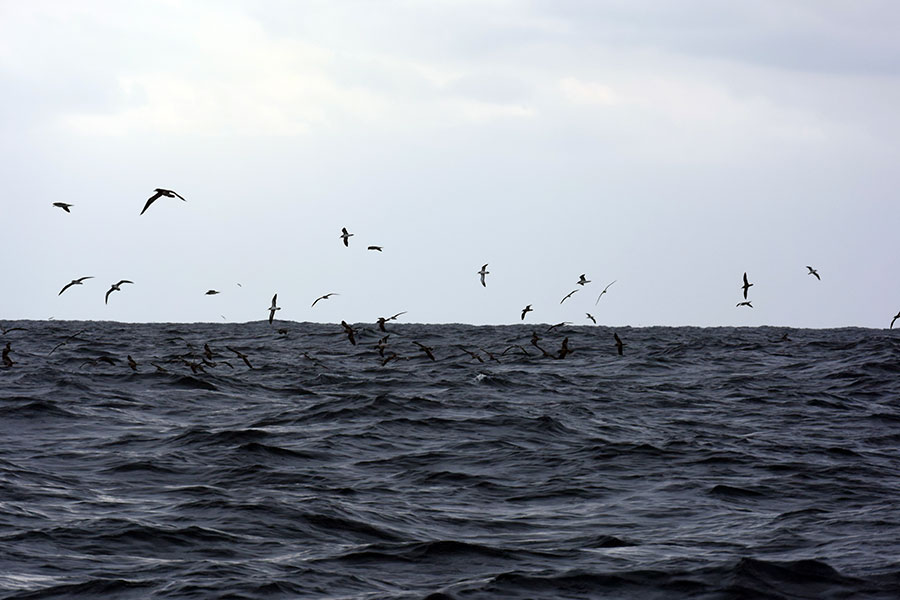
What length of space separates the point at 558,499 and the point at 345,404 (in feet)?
34.8

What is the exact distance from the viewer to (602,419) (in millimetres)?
23438

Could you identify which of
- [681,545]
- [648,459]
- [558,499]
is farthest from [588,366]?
[681,545]

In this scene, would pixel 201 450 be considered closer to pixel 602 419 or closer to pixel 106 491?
pixel 106 491

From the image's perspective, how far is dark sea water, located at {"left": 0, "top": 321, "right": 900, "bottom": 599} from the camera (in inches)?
422

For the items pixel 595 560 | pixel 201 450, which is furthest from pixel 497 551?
pixel 201 450

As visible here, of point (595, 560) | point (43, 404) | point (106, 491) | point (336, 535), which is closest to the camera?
point (595, 560)

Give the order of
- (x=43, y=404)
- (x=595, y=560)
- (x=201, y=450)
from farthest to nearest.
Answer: (x=43, y=404)
(x=201, y=450)
(x=595, y=560)

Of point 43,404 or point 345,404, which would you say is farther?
point 345,404

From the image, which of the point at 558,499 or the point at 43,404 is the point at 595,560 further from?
the point at 43,404

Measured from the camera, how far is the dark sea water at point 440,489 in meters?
10.7

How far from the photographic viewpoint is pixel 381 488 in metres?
15.5

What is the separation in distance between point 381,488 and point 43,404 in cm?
1092

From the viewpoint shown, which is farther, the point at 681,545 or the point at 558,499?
the point at 558,499

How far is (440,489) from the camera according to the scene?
15.5 m
